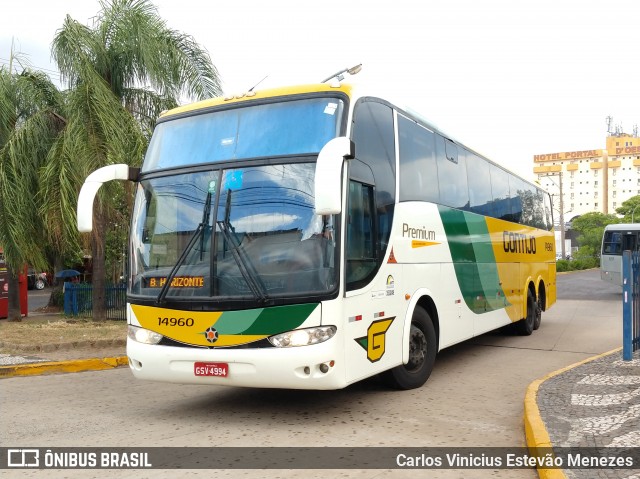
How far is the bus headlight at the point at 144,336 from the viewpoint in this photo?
21.4ft

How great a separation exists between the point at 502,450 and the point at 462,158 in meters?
5.78

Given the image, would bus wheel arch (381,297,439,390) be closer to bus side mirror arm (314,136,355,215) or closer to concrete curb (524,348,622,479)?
concrete curb (524,348,622,479)

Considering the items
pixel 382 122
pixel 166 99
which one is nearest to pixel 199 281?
pixel 382 122

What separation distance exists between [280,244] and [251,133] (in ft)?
4.24

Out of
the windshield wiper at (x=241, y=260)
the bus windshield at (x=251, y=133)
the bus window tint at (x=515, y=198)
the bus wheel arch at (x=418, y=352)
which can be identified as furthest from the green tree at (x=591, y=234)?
the windshield wiper at (x=241, y=260)

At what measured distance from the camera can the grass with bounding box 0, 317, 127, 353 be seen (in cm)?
1140

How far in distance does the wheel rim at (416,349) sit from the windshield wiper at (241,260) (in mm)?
2430

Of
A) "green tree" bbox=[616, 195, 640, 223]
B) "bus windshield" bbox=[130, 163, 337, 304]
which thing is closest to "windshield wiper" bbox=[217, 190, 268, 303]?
"bus windshield" bbox=[130, 163, 337, 304]

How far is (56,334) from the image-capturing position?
13125 millimetres

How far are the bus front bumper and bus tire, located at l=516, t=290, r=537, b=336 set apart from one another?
28.2ft

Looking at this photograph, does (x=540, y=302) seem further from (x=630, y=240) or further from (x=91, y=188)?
(x=630, y=240)

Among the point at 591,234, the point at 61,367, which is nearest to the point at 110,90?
the point at 61,367

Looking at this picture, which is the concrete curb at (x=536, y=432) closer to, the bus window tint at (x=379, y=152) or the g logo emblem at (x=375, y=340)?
the g logo emblem at (x=375, y=340)

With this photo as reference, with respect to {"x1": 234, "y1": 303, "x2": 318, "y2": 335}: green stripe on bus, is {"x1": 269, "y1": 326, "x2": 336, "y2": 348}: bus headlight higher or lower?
lower
